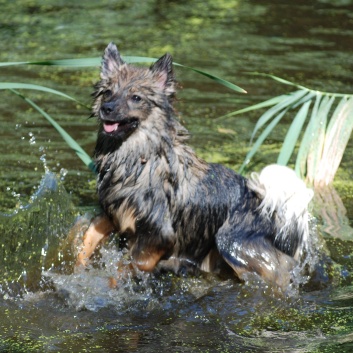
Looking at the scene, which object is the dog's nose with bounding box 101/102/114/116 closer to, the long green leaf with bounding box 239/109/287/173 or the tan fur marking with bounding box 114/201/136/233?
the tan fur marking with bounding box 114/201/136/233

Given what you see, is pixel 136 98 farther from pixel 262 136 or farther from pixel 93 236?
Result: pixel 262 136

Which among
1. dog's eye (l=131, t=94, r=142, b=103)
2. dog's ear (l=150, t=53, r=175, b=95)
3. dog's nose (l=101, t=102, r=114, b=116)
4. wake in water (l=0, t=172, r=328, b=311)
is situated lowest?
wake in water (l=0, t=172, r=328, b=311)

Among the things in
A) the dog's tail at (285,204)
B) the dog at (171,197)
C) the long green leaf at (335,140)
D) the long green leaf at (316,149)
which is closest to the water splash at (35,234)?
the dog at (171,197)

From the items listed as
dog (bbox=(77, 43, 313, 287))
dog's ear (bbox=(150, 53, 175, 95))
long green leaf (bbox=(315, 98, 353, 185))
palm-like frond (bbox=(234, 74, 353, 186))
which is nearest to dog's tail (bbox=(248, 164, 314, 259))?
dog (bbox=(77, 43, 313, 287))

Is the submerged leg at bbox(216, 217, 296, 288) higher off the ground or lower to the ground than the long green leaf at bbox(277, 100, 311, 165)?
lower

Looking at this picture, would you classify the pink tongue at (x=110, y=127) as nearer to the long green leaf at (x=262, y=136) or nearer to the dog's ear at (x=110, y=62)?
the dog's ear at (x=110, y=62)

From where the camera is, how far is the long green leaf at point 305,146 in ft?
22.8

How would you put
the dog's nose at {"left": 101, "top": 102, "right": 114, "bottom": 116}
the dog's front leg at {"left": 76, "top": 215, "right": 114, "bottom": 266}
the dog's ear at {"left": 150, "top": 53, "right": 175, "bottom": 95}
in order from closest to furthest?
the dog's nose at {"left": 101, "top": 102, "right": 114, "bottom": 116}, the dog's ear at {"left": 150, "top": 53, "right": 175, "bottom": 95}, the dog's front leg at {"left": 76, "top": 215, "right": 114, "bottom": 266}

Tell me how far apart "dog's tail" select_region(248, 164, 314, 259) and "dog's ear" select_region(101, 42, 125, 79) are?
128 cm

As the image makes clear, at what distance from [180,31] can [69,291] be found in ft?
21.6

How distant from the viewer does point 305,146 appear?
6996 mm

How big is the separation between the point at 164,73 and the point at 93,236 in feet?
3.95

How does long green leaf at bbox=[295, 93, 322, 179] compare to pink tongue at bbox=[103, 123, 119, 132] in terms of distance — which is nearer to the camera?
pink tongue at bbox=[103, 123, 119, 132]

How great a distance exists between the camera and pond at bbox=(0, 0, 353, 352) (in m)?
4.93
